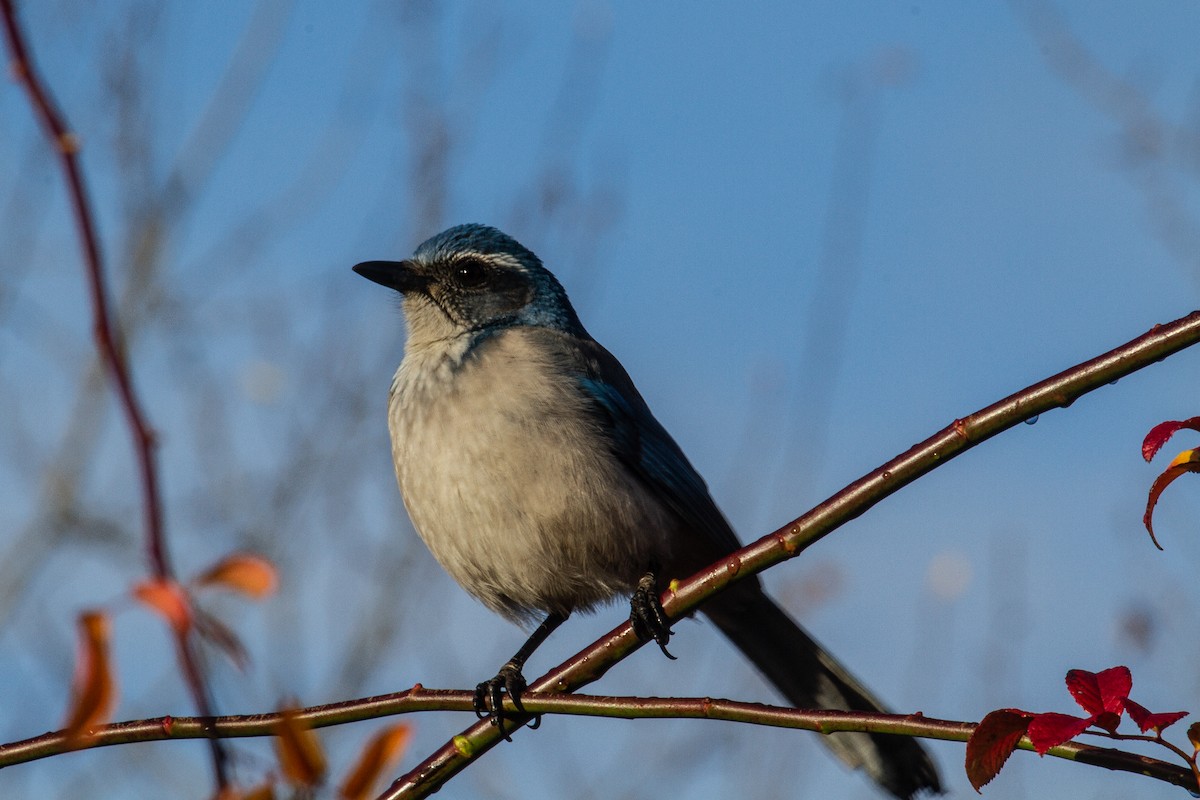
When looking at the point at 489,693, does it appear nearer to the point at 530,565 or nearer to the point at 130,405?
the point at 530,565

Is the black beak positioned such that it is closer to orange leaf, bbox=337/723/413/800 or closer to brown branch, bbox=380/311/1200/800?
brown branch, bbox=380/311/1200/800

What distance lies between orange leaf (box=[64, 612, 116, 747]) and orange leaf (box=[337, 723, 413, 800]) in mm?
443

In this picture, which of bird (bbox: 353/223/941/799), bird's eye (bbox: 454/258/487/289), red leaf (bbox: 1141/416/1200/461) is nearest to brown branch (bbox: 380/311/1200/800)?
red leaf (bbox: 1141/416/1200/461)

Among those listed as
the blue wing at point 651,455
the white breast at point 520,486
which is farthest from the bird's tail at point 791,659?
the white breast at point 520,486

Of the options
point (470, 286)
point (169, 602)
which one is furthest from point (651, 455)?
point (169, 602)

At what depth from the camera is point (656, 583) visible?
5.02 meters

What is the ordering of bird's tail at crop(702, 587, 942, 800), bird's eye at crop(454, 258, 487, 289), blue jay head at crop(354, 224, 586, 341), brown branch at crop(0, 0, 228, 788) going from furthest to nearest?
bird's eye at crop(454, 258, 487, 289) < blue jay head at crop(354, 224, 586, 341) < bird's tail at crop(702, 587, 942, 800) < brown branch at crop(0, 0, 228, 788)

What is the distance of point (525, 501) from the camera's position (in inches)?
197

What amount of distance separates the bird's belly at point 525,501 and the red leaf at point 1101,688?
2.64 metres

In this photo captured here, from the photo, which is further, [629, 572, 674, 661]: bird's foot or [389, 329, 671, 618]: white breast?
[389, 329, 671, 618]: white breast

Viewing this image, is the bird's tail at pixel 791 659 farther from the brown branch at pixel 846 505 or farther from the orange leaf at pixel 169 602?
the orange leaf at pixel 169 602

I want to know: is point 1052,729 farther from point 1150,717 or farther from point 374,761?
point 374,761

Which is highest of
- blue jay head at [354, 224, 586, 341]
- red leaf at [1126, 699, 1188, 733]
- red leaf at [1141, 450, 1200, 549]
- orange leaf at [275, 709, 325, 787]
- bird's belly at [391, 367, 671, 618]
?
blue jay head at [354, 224, 586, 341]

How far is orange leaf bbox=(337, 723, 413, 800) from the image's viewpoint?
83.2 inches
